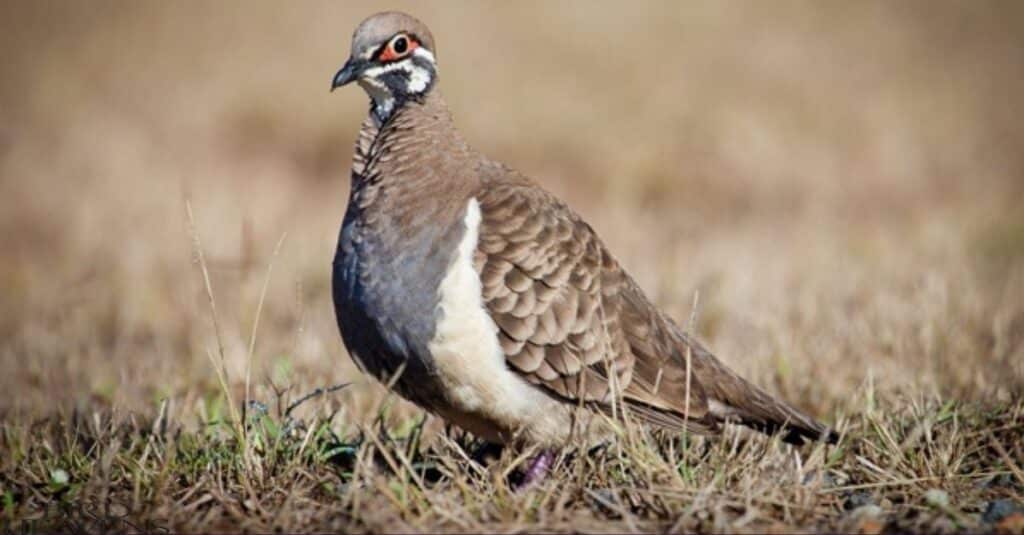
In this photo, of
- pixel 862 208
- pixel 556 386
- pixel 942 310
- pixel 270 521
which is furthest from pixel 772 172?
pixel 270 521

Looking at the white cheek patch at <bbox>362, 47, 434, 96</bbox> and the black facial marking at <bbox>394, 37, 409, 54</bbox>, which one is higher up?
the black facial marking at <bbox>394, 37, 409, 54</bbox>

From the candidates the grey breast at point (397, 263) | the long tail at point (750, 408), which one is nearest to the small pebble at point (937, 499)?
the long tail at point (750, 408)

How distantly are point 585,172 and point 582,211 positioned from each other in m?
1.06

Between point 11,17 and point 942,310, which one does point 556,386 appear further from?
point 11,17

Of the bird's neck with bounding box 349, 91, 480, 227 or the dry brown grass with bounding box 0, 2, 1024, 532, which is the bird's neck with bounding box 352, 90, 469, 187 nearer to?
the bird's neck with bounding box 349, 91, 480, 227

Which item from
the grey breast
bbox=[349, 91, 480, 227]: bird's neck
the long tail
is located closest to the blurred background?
the long tail

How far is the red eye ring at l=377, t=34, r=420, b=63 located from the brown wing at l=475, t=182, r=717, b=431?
64 cm

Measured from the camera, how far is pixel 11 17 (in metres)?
14.1

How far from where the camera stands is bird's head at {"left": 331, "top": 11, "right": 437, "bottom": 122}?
4.32 metres

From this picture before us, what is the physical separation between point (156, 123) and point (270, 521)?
29.7ft

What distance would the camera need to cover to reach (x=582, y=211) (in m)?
10.3

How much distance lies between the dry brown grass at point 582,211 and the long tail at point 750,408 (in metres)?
0.09

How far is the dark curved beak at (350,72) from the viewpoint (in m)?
4.20

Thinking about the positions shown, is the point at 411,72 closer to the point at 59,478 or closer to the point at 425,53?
the point at 425,53
